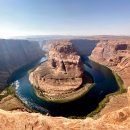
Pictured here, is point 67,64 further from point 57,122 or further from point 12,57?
point 57,122

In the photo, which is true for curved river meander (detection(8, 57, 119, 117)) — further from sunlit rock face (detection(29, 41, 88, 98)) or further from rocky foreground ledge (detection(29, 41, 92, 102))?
sunlit rock face (detection(29, 41, 88, 98))

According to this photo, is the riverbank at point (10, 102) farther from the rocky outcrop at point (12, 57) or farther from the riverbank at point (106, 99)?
the riverbank at point (106, 99)

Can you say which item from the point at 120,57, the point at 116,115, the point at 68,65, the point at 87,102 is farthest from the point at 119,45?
the point at 116,115

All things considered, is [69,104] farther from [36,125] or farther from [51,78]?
[36,125]

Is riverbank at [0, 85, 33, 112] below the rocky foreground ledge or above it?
below

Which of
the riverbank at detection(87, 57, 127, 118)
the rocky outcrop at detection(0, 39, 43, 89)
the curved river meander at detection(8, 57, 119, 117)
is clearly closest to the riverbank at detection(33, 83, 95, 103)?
the curved river meander at detection(8, 57, 119, 117)

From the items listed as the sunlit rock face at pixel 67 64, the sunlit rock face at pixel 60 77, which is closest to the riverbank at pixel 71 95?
the sunlit rock face at pixel 60 77

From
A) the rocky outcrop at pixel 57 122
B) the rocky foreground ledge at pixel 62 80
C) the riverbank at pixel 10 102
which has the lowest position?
the riverbank at pixel 10 102
